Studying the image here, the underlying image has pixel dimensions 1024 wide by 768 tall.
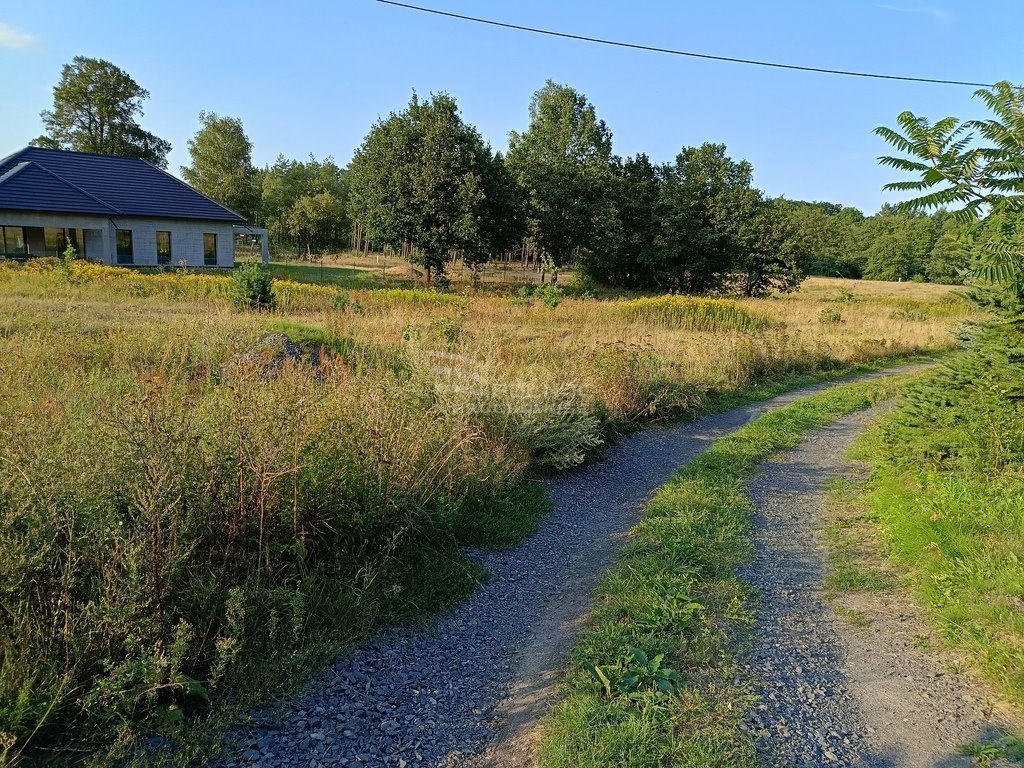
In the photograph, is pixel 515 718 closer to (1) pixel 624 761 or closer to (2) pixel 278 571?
(1) pixel 624 761

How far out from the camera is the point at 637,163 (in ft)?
136

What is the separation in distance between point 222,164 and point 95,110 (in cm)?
930

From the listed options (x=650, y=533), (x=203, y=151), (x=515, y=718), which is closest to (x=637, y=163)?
(x=203, y=151)

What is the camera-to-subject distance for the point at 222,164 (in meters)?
52.2

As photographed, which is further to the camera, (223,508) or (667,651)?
(223,508)

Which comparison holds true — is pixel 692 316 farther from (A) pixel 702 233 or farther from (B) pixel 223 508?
(A) pixel 702 233

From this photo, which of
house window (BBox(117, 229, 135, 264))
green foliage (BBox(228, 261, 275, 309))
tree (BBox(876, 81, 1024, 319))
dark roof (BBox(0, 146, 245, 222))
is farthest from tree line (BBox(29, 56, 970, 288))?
tree (BBox(876, 81, 1024, 319))

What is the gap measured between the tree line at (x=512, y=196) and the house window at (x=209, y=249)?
7.58 meters

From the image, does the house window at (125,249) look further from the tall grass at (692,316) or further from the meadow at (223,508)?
the meadow at (223,508)

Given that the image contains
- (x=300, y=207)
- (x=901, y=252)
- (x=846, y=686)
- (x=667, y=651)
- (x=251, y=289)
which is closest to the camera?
(x=846, y=686)

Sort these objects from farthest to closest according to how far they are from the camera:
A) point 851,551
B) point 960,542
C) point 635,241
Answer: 1. point 635,241
2. point 851,551
3. point 960,542

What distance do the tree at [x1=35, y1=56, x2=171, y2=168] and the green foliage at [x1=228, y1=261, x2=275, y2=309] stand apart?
4135cm

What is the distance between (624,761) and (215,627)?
230 cm

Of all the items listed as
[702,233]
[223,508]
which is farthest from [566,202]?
[223,508]
